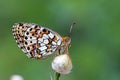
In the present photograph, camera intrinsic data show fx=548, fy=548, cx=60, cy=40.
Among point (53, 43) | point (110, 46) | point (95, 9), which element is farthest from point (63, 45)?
point (95, 9)

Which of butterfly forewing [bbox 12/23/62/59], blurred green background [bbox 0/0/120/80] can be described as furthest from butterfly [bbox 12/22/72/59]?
blurred green background [bbox 0/0/120/80]

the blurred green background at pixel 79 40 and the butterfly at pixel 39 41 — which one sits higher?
the butterfly at pixel 39 41

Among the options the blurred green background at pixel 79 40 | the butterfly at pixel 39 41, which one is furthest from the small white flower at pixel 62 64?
the blurred green background at pixel 79 40

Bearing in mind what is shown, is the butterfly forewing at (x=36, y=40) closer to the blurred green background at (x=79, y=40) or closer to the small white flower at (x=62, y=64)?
the small white flower at (x=62, y=64)

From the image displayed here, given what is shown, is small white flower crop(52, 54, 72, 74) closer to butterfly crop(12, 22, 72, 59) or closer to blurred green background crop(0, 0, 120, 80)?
butterfly crop(12, 22, 72, 59)

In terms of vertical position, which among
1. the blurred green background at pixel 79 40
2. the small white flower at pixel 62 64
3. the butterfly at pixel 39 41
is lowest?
the blurred green background at pixel 79 40

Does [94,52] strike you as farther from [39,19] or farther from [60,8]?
[39,19]

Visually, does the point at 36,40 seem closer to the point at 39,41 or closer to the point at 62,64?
the point at 39,41
